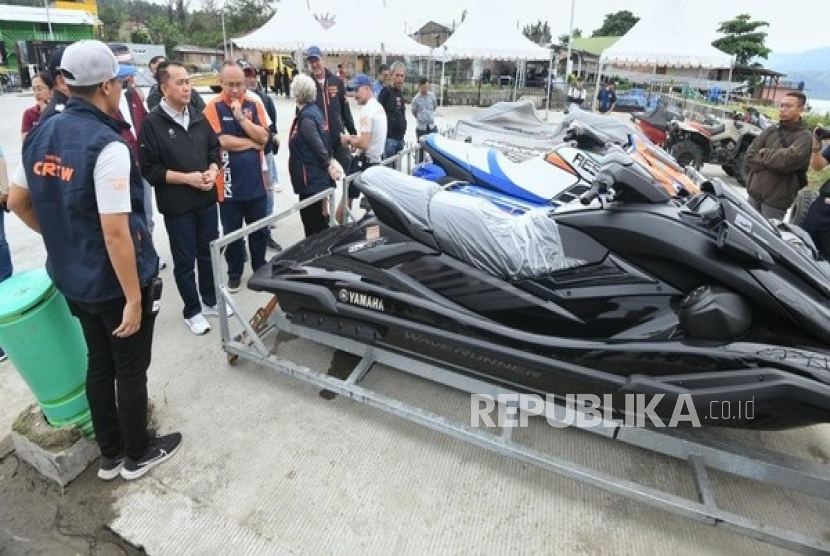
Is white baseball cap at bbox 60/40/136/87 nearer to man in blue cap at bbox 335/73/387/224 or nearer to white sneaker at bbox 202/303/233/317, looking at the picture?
white sneaker at bbox 202/303/233/317

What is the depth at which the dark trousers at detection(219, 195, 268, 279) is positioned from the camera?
387 centimetres

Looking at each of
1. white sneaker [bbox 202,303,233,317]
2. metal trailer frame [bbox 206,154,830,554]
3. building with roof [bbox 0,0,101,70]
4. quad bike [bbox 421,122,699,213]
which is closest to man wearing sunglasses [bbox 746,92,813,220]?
quad bike [bbox 421,122,699,213]

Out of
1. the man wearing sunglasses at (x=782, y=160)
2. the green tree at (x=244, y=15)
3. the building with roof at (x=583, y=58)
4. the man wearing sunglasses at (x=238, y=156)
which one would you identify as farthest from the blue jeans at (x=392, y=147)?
the green tree at (x=244, y=15)

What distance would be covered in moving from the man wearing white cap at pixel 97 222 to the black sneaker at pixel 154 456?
227 mm

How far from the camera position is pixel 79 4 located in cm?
3909

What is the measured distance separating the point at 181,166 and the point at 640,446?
2.92 m

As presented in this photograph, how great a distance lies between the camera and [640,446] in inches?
89.1

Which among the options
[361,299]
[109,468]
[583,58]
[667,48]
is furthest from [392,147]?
[583,58]

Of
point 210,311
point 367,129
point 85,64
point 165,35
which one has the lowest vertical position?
point 210,311

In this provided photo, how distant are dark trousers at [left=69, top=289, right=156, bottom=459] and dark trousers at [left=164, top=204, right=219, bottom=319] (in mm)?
1238

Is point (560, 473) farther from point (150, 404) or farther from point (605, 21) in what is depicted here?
point (605, 21)

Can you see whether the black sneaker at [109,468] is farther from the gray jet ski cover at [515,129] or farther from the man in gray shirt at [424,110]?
the man in gray shirt at [424,110]

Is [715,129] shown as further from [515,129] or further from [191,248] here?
[191,248]

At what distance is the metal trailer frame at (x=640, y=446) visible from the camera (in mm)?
1909
